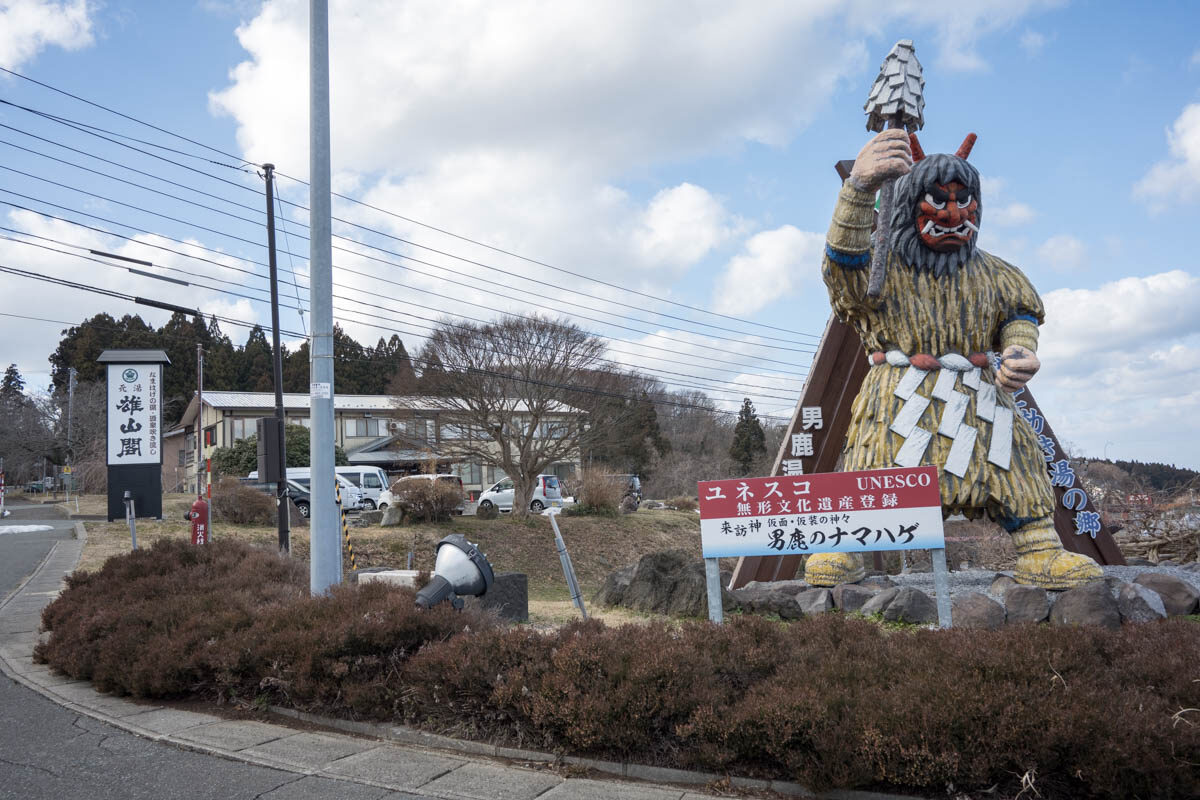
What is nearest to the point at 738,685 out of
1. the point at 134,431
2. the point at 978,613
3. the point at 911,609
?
the point at 978,613

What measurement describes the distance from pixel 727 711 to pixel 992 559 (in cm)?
1358

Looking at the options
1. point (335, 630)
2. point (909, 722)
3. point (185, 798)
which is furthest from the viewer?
point (335, 630)

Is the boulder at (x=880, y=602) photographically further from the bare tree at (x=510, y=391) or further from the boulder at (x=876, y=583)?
the bare tree at (x=510, y=391)

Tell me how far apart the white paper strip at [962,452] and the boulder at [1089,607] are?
59.1 inches

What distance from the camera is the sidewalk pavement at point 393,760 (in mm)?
4402

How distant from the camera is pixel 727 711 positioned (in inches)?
177

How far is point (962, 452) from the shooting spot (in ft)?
28.5

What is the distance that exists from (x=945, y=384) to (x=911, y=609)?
90.8 inches

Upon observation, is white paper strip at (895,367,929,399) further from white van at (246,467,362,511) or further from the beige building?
the beige building

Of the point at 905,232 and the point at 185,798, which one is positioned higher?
the point at 905,232

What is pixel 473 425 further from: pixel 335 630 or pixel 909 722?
pixel 909 722

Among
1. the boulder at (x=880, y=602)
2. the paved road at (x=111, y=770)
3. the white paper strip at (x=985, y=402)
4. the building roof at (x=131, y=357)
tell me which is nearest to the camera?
the paved road at (x=111, y=770)

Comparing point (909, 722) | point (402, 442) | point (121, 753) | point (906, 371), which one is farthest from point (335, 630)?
point (402, 442)

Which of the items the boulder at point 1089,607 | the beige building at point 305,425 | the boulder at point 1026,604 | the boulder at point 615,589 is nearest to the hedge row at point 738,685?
the boulder at point 1089,607
